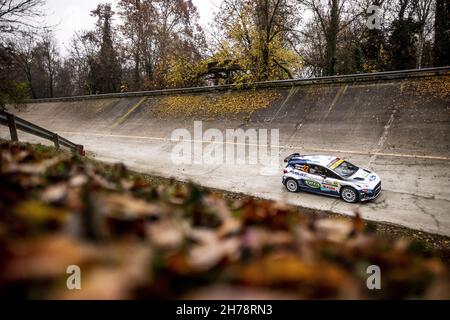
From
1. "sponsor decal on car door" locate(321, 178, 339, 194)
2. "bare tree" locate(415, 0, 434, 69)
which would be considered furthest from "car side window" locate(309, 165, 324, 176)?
"bare tree" locate(415, 0, 434, 69)

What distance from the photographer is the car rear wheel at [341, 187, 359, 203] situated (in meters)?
10.2

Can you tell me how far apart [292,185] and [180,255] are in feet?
35.4

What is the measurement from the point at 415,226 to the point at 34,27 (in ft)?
56.5

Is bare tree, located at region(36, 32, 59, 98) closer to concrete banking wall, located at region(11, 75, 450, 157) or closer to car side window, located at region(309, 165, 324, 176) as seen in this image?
concrete banking wall, located at region(11, 75, 450, 157)

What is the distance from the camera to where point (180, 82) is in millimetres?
30516

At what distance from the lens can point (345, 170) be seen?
11.0 metres

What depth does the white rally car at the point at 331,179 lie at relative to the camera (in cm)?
1018

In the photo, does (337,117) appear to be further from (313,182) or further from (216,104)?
(216,104)

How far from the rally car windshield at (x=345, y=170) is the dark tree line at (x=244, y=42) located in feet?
47.6

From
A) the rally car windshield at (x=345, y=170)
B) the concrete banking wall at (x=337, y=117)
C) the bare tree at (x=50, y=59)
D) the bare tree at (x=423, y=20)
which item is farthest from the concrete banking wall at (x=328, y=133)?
the bare tree at (x=50, y=59)

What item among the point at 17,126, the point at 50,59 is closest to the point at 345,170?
the point at 17,126

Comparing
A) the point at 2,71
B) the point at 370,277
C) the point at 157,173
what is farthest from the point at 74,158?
the point at 2,71

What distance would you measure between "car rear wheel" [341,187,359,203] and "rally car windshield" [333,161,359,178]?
0.53m

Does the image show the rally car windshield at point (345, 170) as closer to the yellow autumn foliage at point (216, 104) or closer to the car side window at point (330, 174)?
the car side window at point (330, 174)
